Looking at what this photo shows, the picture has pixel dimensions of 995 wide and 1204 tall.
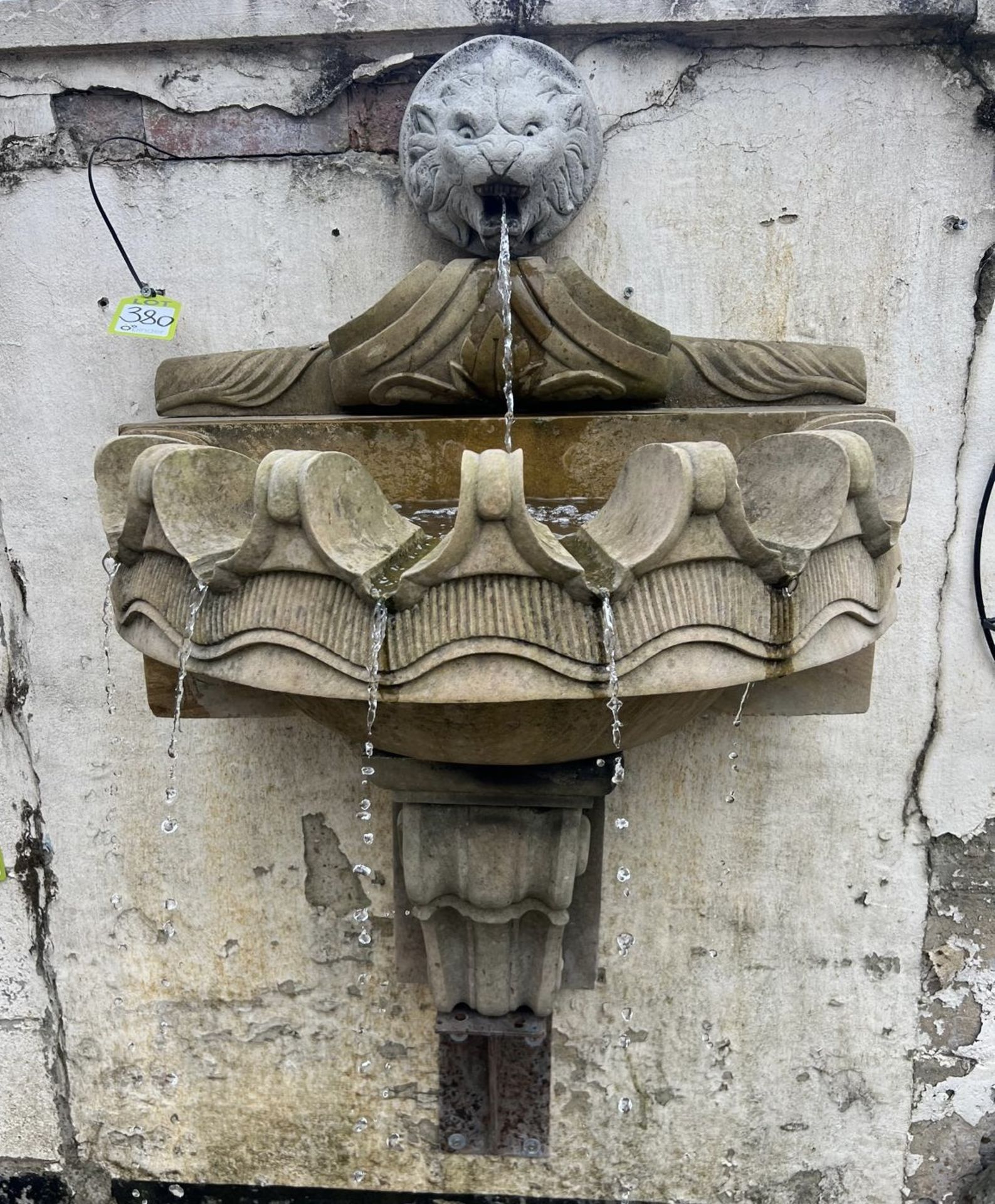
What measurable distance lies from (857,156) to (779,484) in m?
0.89

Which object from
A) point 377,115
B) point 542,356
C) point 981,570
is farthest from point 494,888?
point 377,115

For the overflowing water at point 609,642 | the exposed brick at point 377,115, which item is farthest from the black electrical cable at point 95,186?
the overflowing water at point 609,642

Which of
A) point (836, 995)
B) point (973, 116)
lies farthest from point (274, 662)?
point (973, 116)

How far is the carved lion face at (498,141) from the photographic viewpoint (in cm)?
147

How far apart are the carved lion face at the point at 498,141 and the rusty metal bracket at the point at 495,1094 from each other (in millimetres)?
1417

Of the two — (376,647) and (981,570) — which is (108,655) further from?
(981,570)

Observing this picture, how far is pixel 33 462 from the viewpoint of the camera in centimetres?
175

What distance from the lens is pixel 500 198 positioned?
1.52 meters

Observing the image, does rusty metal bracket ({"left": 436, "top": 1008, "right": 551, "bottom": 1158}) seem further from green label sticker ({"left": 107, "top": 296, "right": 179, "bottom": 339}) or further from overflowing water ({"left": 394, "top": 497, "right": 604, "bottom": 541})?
green label sticker ({"left": 107, "top": 296, "right": 179, "bottom": 339})

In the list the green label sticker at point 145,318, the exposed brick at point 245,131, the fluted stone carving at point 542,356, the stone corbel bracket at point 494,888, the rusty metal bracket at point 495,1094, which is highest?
the exposed brick at point 245,131

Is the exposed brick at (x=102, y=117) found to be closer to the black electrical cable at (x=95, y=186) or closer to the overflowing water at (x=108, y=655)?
the black electrical cable at (x=95, y=186)

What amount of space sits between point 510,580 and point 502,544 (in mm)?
42

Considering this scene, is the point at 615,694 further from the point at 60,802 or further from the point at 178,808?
the point at 60,802

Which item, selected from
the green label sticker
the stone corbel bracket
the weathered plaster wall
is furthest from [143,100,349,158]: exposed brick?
the stone corbel bracket
